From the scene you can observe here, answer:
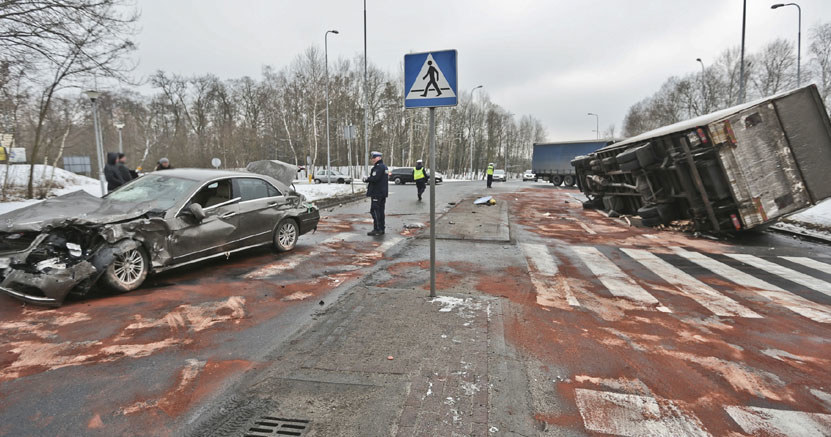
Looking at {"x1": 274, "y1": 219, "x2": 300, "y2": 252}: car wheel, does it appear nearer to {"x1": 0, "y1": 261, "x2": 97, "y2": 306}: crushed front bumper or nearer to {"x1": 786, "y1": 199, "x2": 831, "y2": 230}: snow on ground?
{"x1": 0, "y1": 261, "x2": 97, "y2": 306}: crushed front bumper

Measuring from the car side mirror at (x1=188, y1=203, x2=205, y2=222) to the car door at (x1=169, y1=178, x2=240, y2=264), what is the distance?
0.18 feet

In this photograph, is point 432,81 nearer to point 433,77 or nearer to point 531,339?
point 433,77

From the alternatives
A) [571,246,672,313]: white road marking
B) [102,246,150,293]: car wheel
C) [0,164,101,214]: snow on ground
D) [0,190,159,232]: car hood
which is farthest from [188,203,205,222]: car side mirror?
[0,164,101,214]: snow on ground

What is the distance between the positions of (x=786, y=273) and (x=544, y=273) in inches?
149

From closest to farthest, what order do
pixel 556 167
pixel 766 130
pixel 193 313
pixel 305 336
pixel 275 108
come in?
pixel 305 336 < pixel 193 313 < pixel 766 130 < pixel 556 167 < pixel 275 108

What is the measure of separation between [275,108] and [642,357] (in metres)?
51.1

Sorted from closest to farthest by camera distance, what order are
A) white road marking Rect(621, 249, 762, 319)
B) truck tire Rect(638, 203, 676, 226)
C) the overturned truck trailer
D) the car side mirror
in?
white road marking Rect(621, 249, 762, 319), the car side mirror, the overturned truck trailer, truck tire Rect(638, 203, 676, 226)

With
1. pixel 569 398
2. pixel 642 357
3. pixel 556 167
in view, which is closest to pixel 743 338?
pixel 642 357

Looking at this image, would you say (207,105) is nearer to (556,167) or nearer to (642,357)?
(556,167)

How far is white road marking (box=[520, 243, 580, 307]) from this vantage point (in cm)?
521

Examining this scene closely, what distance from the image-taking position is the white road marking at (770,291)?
15.5ft

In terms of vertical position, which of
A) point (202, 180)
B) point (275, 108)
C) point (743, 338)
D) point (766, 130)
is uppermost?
point (275, 108)

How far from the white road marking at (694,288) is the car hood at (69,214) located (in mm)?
7141

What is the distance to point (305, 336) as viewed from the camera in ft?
12.8
